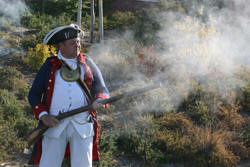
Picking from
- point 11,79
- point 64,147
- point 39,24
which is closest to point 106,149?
point 64,147

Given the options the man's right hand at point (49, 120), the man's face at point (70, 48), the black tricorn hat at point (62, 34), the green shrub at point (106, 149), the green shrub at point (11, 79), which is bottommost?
the green shrub at point (106, 149)

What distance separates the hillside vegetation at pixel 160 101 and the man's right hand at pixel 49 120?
1.50m

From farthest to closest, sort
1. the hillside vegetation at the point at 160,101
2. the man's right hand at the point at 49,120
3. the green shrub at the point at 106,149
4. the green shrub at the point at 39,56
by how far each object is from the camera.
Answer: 1. the green shrub at the point at 39,56
2. the hillside vegetation at the point at 160,101
3. the green shrub at the point at 106,149
4. the man's right hand at the point at 49,120

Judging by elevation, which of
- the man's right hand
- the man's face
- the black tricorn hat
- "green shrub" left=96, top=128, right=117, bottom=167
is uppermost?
the black tricorn hat

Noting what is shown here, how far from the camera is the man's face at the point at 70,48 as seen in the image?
262 centimetres

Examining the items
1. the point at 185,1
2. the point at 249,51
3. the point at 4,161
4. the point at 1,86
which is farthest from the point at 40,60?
the point at 185,1

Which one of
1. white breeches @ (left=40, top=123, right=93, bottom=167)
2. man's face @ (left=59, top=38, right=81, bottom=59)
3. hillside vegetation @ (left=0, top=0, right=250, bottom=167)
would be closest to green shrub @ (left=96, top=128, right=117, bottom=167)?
hillside vegetation @ (left=0, top=0, right=250, bottom=167)

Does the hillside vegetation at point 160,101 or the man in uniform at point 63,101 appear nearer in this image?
the man in uniform at point 63,101

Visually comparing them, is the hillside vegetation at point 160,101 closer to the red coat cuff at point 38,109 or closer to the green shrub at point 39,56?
the green shrub at point 39,56

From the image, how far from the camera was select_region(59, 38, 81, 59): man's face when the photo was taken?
2617 mm

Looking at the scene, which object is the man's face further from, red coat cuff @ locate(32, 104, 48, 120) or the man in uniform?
red coat cuff @ locate(32, 104, 48, 120)

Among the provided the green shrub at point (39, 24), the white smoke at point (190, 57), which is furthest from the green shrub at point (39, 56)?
the green shrub at point (39, 24)

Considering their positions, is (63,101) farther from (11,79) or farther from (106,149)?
(11,79)

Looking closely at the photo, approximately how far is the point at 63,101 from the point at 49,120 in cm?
22
